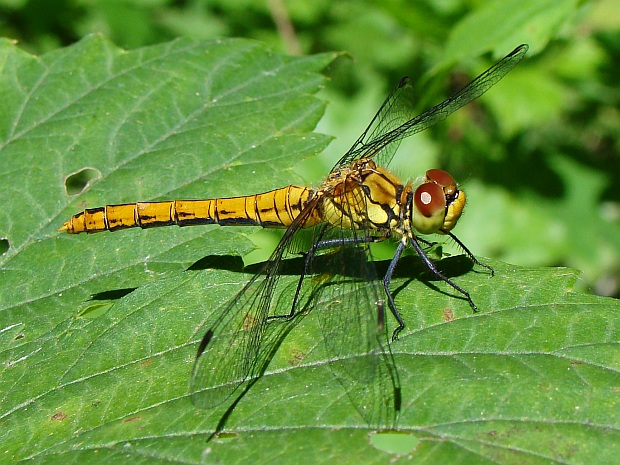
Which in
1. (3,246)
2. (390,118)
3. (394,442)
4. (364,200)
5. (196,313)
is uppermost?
(390,118)

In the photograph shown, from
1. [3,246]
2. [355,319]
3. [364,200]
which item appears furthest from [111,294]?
[364,200]

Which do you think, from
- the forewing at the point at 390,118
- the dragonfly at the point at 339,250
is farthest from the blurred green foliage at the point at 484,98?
the dragonfly at the point at 339,250

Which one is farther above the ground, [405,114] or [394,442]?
[405,114]

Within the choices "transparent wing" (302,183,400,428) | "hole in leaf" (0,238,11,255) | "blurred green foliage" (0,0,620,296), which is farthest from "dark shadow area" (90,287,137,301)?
"blurred green foliage" (0,0,620,296)

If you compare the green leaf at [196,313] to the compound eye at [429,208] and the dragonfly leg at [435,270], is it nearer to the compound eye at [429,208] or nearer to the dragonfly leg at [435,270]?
the dragonfly leg at [435,270]

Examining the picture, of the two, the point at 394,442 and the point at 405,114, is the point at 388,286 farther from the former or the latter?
the point at 405,114

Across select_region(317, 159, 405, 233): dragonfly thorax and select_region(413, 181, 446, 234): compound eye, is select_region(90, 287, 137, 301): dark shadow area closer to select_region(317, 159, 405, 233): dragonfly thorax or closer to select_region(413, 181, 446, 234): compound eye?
select_region(317, 159, 405, 233): dragonfly thorax
